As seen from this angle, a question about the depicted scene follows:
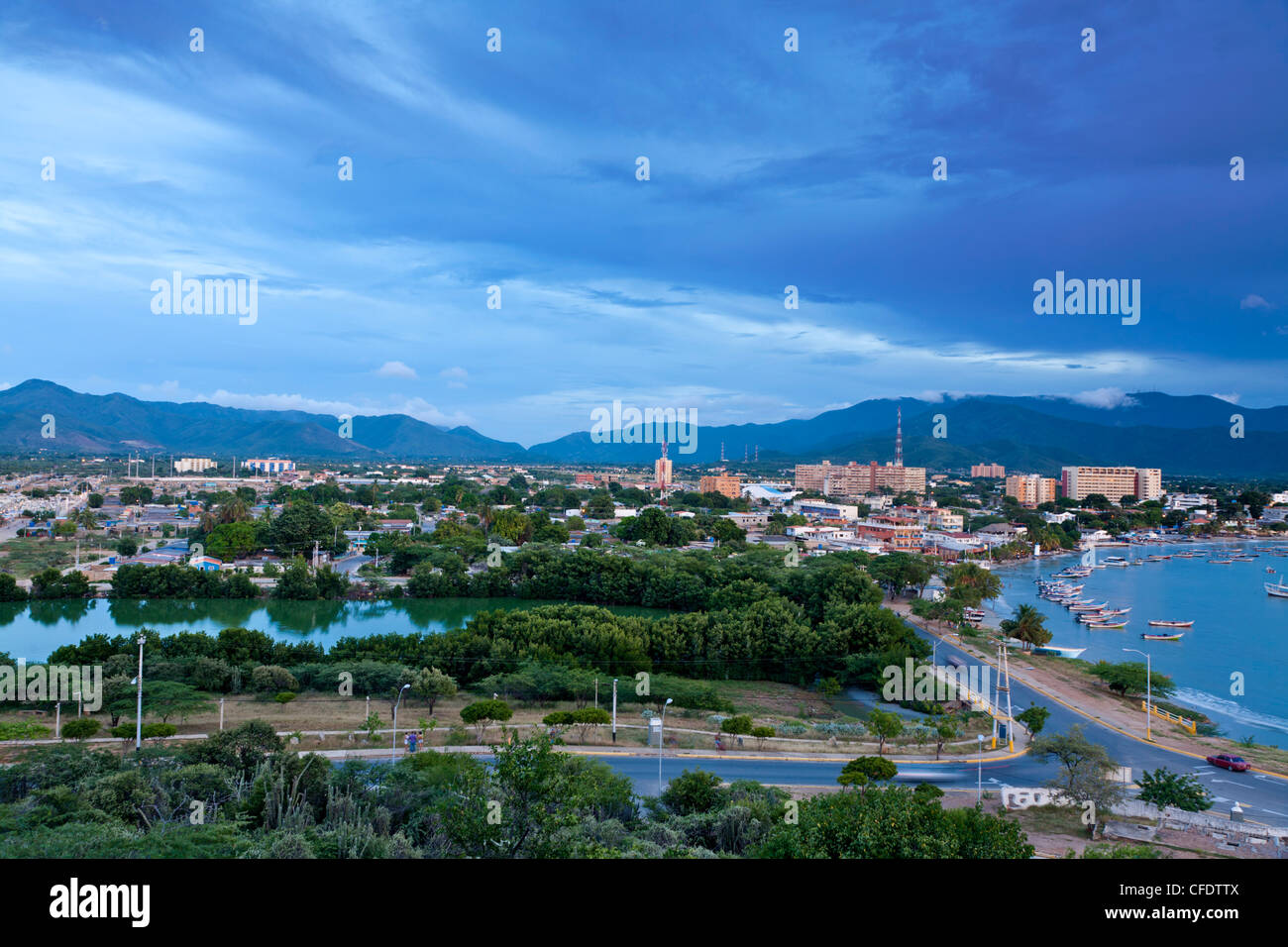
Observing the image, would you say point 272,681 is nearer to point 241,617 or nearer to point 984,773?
point 241,617

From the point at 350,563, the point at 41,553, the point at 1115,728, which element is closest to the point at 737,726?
the point at 1115,728

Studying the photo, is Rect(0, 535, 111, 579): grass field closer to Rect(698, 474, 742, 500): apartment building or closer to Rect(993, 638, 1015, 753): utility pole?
Rect(993, 638, 1015, 753): utility pole

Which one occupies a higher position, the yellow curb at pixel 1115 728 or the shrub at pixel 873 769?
the shrub at pixel 873 769

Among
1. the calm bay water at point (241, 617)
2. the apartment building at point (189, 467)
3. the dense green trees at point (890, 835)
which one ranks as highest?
the apartment building at point (189, 467)

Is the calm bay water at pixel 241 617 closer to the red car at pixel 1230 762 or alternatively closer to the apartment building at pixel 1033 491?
the red car at pixel 1230 762

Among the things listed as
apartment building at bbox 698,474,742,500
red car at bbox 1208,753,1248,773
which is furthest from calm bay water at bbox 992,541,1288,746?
apartment building at bbox 698,474,742,500

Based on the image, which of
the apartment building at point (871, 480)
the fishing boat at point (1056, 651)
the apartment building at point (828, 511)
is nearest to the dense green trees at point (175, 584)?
the fishing boat at point (1056, 651)

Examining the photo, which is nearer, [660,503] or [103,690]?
[103,690]
